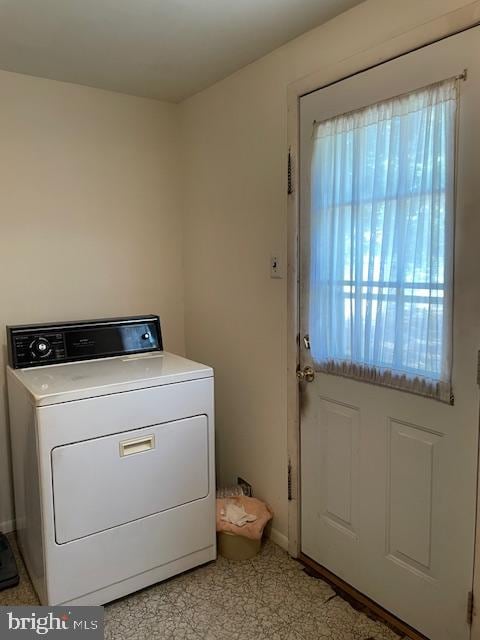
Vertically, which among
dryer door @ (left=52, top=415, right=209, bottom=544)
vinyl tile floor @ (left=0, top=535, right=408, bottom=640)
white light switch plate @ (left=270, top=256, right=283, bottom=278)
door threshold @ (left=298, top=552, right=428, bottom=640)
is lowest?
vinyl tile floor @ (left=0, top=535, right=408, bottom=640)

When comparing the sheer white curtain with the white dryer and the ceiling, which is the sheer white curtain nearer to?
the ceiling

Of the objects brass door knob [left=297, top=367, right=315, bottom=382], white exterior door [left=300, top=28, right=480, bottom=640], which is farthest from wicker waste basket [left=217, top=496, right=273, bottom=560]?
brass door knob [left=297, top=367, right=315, bottom=382]

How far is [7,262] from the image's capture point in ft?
8.04

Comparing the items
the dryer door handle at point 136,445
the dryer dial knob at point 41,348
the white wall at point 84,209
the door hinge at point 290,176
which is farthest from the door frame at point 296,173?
the dryer dial knob at point 41,348

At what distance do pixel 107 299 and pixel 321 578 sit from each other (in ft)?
5.68

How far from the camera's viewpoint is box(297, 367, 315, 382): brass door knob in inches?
84.4

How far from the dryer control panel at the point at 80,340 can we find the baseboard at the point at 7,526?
86cm

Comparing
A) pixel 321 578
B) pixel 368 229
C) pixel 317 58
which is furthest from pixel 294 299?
pixel 321 578

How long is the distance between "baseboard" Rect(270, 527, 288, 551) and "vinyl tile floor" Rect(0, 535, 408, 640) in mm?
92

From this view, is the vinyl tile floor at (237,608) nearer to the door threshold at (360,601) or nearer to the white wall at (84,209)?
the door threshold at (360,601)

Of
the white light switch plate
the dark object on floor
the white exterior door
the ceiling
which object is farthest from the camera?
the white light switch plate

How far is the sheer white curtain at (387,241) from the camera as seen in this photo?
1.61 m

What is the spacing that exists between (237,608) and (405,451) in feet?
3.00

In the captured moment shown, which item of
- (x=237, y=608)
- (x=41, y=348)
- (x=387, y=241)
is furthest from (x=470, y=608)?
(x=41, y=348)
